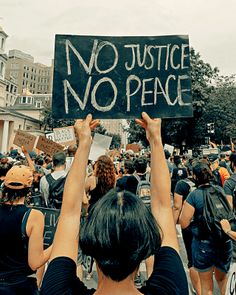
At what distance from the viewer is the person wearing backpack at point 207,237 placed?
3.58 meters

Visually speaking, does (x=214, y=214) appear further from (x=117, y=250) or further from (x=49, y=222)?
(x=117, y=250)

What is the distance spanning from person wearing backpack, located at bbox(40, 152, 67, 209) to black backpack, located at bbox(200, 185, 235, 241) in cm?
191

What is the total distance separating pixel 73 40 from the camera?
7.74 ft

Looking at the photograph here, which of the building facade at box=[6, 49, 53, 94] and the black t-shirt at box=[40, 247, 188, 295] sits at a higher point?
the building facade at box=[6, 49, 53, 94]

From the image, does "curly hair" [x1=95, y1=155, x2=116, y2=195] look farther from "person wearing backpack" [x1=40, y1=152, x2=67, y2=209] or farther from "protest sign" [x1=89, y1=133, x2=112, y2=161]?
"protest sign" [x1=89, y1=133, x2=112, y2=161]

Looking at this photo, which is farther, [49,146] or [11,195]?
[49,146]

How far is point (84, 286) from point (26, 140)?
715 cm

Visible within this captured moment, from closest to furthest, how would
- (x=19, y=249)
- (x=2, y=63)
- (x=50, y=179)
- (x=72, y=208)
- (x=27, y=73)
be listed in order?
(x=72, y=208), (x=19, y=249), (x=50, y=179), (x=2, y=63), (x=27, y=73)

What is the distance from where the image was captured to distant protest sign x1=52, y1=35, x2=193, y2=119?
2361 millimetres

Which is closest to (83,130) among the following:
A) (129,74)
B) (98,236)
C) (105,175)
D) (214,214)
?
(98,236)

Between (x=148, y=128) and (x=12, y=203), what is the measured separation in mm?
1406

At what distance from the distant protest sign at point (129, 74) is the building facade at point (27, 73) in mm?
131247

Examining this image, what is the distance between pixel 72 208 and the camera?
1463 millimetres

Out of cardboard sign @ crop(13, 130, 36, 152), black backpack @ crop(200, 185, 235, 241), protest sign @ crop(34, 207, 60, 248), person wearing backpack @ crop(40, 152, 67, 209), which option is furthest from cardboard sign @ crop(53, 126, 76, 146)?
black backpack @ crop(200, 185, 235, 241)
